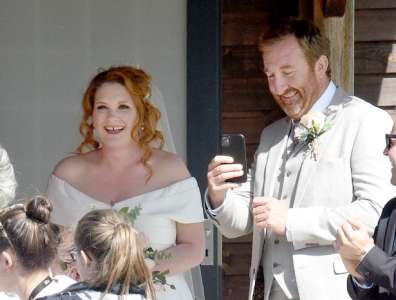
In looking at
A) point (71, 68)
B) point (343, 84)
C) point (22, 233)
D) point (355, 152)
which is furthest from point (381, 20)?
point (22, 233)

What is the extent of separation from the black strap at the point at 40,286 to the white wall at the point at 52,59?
6.65 ft

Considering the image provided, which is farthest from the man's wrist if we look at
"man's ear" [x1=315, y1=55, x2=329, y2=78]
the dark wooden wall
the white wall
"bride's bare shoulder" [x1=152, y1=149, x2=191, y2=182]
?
the dark wooden wall

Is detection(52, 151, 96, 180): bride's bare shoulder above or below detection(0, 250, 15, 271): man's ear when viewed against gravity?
above

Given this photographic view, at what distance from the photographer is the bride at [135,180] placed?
4.67 meters

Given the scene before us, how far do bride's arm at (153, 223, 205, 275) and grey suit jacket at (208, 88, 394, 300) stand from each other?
0.71 ft

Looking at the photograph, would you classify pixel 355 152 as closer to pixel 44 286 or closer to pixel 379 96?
pixel 44 286

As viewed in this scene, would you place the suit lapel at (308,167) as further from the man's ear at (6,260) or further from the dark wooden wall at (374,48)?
the dark wooden wall at (374,48)

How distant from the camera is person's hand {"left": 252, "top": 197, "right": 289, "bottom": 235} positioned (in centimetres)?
427

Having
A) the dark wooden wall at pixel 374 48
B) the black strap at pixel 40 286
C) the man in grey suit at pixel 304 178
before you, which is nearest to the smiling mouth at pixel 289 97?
the man in grey suit at pixel 304 178

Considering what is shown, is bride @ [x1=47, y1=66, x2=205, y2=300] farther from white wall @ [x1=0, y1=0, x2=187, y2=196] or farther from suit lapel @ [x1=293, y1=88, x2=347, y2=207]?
white wall @ [x1=0, y1=0, x2=187, y2=196]

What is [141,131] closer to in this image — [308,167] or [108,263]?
[308,167]

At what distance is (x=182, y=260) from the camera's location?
15.1ft

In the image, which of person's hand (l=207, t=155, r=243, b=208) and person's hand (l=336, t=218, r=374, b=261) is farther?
person's hand (l=207, t=155, r=243, b=208)

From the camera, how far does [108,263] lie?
3650 millimetres
